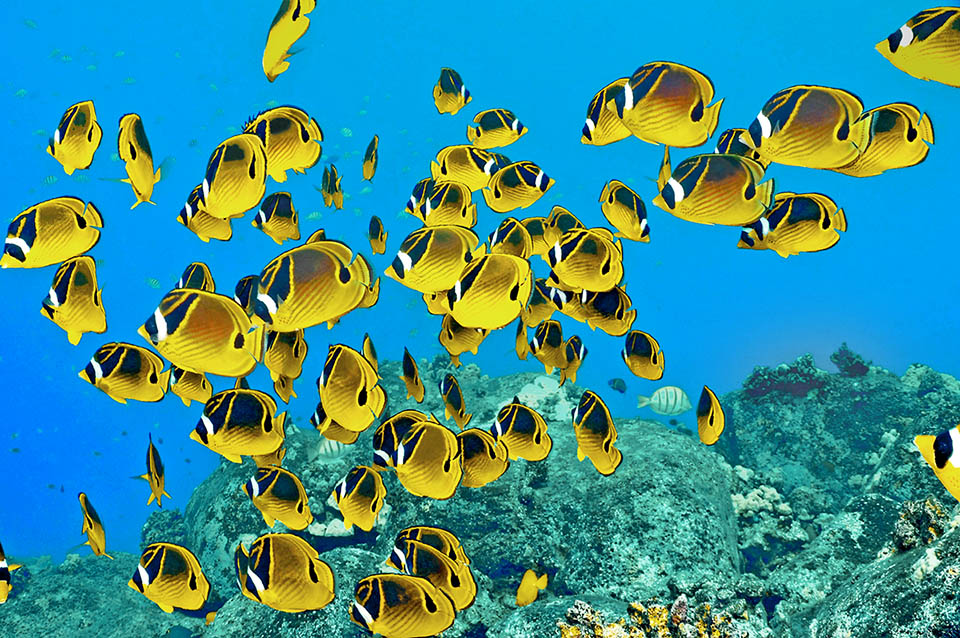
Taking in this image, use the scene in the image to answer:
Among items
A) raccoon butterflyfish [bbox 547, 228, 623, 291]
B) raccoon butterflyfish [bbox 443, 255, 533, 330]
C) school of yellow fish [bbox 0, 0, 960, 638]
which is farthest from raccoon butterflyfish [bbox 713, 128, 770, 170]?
raccoon butterflyfish [bbox 443, 255, 533, 330]

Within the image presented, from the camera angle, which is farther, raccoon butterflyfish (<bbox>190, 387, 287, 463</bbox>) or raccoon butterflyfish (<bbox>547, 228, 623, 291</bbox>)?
raccoon butterflyfish (<bbox>547, 228, 623, 291</bbox>)

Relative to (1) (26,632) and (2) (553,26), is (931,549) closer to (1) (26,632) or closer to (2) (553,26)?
(1) (26,632)

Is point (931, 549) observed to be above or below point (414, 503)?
below

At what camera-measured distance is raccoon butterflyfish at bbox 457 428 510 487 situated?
3770 mm

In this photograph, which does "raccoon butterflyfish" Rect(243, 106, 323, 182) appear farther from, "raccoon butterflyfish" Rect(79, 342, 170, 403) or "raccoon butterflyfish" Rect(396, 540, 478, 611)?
"raccoon butterflyfish" Rect(396, 540, 478, 611)

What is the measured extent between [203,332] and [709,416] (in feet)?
11.8

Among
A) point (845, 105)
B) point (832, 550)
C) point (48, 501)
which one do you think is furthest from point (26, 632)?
point (48, 501)

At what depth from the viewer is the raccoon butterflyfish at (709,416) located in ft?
14.0

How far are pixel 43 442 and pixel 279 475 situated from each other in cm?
4950

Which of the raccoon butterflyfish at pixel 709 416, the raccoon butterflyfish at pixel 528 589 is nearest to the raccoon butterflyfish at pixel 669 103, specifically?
the raccoon butterflyfish at pixel 709 416

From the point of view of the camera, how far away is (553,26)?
4491 centimetres

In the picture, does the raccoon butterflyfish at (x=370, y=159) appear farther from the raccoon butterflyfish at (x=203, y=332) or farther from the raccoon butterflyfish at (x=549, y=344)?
the raccoon butterflyfish at (x=203, y=332)

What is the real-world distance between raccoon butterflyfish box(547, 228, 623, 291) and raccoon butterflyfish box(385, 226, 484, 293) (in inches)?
31.3

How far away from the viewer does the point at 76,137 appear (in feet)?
12.6
